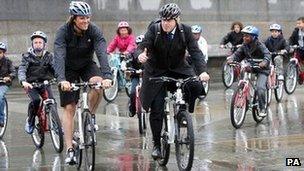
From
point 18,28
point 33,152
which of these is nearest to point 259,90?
point 33,152

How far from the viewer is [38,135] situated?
9320 millimetres

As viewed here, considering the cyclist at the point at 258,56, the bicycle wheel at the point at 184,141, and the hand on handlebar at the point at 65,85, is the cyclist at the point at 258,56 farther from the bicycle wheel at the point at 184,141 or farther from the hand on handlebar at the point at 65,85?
the hand on handlebar at the point at 65,85

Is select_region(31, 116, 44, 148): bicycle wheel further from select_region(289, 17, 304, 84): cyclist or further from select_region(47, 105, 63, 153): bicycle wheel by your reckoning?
select_region(289, 17, 304, 84): cyclist

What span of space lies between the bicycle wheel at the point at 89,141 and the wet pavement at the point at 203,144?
0.37m

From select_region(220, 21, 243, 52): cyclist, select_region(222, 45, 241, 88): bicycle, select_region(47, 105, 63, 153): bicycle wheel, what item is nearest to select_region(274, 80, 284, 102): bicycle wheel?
select_region(222, 45, 241, 88): bicycle

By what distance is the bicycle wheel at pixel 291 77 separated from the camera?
51.4 ft

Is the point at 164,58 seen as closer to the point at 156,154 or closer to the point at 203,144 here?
the point at 156,154

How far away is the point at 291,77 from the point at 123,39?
4.66 meters

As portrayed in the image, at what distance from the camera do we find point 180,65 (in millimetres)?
7668

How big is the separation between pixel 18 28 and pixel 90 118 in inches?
473

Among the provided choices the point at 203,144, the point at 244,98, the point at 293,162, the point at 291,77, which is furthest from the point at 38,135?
the point at 291,77

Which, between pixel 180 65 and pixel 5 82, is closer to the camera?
pixel 180 65

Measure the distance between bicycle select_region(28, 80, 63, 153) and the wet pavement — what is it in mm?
146

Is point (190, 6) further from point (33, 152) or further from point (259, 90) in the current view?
point (33, 152)
